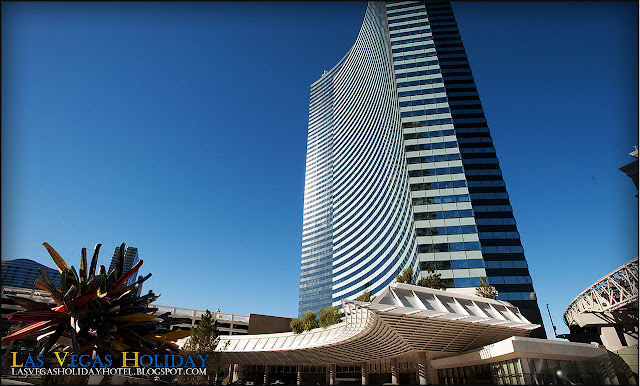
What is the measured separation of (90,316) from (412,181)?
6977 centimetres

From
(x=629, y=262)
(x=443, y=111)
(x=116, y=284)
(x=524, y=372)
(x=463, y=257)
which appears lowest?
(x=524, y=372)

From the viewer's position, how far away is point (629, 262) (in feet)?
155

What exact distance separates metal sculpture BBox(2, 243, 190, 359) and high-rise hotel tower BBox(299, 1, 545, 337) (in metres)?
56.8

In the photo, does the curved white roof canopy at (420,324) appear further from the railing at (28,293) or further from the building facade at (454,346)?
the railing at (28,293)

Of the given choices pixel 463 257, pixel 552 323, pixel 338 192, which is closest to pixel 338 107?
pixel 338 192

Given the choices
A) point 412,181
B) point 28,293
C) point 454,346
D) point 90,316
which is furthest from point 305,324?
point 28,293

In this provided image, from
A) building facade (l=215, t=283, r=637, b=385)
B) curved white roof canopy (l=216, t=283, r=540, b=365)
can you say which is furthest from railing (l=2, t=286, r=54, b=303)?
curved white roof canopy (l=216, t=283, r=540, b=365)

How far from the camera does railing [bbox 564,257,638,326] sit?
4769 centimetres

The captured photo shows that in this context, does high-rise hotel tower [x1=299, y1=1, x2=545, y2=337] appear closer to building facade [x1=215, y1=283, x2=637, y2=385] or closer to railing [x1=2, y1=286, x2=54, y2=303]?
building facade [x1=215, y1=283, x2=637, y2=385]

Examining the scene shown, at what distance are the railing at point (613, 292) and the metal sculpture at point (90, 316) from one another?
58.2m

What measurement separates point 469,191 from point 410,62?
148 ft

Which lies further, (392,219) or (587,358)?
(392,219)

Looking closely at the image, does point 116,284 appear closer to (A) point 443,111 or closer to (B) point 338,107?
(A) point 443,111

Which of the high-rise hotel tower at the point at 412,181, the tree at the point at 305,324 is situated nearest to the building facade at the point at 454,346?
the tree at the point at 305,324
